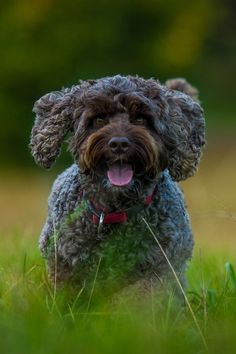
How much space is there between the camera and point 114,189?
21.4 ft

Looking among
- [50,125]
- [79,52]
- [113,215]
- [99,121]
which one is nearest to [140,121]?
[99,121]

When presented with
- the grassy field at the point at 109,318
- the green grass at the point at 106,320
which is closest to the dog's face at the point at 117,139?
the grassy field at the point at 109,318

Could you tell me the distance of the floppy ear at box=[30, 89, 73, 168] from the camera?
278 inches


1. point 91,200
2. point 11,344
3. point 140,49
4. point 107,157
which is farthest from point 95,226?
point 140,49

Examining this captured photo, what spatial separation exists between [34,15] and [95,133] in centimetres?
2821

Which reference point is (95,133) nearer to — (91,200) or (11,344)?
(91,200)

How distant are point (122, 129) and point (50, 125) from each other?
902mm

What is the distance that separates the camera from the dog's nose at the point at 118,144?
6.30 metres

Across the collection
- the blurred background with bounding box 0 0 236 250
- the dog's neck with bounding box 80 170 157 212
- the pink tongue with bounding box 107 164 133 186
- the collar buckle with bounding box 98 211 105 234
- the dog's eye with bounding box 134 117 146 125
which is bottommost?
the collar buckle with bounding box 98 211 105 234

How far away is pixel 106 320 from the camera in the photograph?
534 cm

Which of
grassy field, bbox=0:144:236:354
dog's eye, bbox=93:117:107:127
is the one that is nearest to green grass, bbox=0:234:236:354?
Answer: grassy field, bbox=0:144:236:354

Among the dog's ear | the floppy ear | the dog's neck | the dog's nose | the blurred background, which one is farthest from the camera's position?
the blurred background

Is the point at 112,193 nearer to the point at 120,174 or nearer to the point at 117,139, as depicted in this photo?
the point at 120,174

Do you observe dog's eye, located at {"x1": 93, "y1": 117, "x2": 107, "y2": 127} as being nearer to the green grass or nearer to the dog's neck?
the dog's neck
